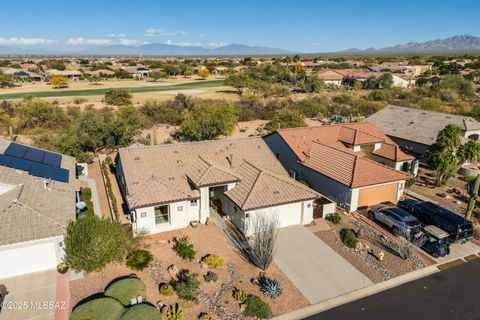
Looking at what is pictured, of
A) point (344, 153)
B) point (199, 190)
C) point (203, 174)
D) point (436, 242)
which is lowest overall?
point (436, 242)

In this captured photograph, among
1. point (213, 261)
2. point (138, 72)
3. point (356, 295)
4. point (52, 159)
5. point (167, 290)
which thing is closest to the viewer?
point (167, 290)

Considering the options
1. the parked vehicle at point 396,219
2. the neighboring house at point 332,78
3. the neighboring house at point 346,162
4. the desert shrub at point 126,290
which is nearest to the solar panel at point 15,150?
the desert shrub at point 126,290

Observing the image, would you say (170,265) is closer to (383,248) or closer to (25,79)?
(383,248)

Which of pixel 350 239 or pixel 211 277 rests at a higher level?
pixel 350 239

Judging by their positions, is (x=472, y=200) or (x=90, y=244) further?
(x=472, y=200)

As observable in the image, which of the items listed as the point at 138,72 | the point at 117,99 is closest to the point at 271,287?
the point at 117,99

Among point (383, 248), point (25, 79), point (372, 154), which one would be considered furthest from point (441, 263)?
point (25, 79)

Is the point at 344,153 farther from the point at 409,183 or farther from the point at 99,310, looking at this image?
the point at 99,310
